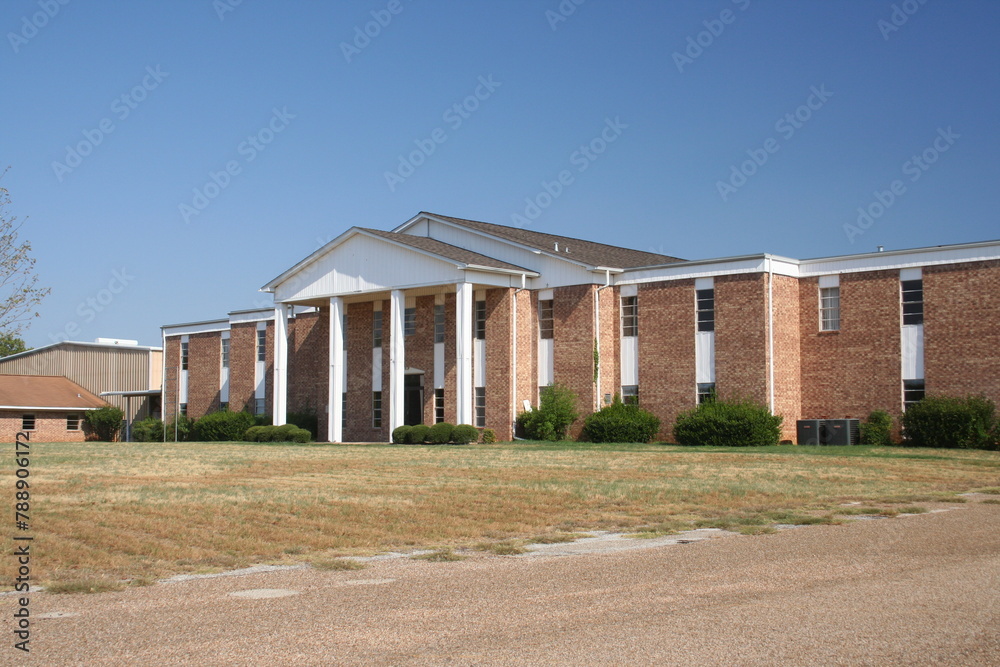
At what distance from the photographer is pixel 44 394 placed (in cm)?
5959

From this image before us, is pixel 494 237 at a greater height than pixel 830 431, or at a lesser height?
greater

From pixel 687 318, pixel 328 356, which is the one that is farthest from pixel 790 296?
pixel 328 356

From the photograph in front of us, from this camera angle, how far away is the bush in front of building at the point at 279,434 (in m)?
42.8

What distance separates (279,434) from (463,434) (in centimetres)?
955

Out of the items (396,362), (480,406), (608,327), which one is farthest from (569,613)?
(480,406)

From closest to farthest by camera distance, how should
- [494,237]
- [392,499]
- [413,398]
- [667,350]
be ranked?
[392,499] < [667,350] < [494,237] < [413,398]

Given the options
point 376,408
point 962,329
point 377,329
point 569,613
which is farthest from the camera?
point 377,329

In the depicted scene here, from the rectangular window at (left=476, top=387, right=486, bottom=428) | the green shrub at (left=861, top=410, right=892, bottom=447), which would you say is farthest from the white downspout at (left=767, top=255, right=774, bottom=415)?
the rectangular window at (left=476, top=387, right=486, bottom=428)

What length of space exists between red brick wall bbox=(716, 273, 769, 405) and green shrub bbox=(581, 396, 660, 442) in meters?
2.91

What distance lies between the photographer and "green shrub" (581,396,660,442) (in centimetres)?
3731

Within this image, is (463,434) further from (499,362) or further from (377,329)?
(377,329)

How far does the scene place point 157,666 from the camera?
624 centimetres

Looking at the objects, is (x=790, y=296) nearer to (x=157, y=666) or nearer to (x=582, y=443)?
(x=582, y=443)

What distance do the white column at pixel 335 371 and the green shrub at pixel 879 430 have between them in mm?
21049
